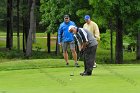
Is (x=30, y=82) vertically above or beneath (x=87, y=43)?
beneath

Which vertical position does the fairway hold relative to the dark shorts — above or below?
below

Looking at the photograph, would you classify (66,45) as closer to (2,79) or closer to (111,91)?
(2,79)

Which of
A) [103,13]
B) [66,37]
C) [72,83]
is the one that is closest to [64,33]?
[66,37]

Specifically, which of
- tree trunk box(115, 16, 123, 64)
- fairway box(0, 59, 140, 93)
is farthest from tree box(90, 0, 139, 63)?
fairway box(0, 59, 140, 93)

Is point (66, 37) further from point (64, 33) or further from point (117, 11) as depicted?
point (117, 11)

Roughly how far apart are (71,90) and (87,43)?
4.38 m

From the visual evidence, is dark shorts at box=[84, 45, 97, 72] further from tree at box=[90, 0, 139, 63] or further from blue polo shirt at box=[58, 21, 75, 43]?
tree at box=[90, 0, 139, 63]

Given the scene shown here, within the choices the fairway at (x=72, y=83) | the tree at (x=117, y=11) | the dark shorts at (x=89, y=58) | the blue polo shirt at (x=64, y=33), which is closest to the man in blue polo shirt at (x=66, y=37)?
the blue polo shirt at (x=64, y=33)

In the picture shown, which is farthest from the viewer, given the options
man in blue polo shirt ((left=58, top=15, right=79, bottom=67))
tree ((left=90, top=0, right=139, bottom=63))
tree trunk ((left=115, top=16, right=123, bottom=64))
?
tree trunk ((left=115, top=16, right=123, bottom=64))

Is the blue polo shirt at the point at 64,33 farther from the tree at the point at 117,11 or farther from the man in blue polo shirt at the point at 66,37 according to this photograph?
the tree at the point at 117,11

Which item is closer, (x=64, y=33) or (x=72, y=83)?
(x=72, y=83)

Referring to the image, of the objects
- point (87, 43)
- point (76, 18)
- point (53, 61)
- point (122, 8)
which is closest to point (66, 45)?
point (53, 61)

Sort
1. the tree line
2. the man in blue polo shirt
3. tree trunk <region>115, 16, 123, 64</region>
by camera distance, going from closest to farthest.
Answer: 1. the man in blue polo shirt
2. the tree line
3. tree trunk <region>115, 16, 123, 64</region>

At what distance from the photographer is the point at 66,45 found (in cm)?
1983
